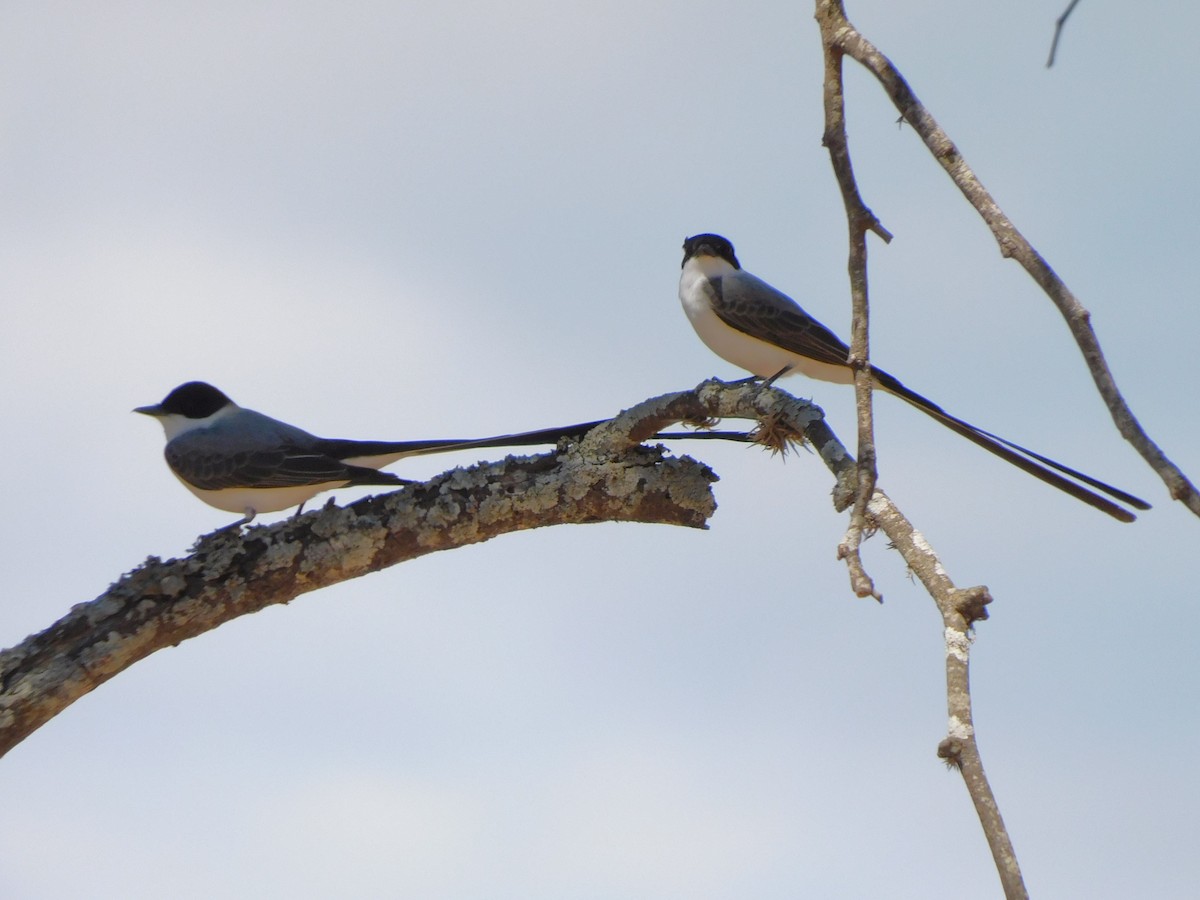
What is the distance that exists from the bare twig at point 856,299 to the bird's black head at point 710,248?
12.4 ft

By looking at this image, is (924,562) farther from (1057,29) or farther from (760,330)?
(760,330)

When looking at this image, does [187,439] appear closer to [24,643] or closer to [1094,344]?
[24,643]

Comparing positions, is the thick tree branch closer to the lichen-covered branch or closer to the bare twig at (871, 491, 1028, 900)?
the lichen-covered branch

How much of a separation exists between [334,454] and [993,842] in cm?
437

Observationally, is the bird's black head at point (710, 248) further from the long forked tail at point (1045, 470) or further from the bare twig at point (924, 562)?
the bare twig at point (924, 562)

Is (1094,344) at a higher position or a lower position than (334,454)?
lower

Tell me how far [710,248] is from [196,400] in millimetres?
2961

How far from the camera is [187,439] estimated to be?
643 cm

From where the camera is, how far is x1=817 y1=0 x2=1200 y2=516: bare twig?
2154 millimetres

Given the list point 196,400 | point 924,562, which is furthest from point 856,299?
point 196,400

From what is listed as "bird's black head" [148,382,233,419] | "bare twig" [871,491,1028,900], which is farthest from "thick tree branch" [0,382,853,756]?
"bird's black head" [148,382,233,419]

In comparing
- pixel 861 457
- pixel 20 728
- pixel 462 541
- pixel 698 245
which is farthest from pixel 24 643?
pixel 698 245

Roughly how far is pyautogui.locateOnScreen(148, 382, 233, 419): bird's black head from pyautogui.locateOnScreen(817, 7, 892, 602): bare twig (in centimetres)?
454

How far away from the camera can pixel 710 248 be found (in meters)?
7.30
